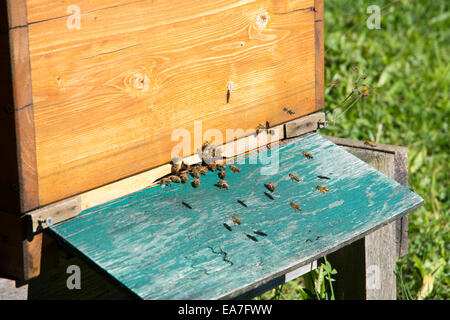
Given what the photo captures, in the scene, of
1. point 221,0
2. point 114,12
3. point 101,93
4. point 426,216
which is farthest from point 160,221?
point 426,216

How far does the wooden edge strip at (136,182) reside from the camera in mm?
2471

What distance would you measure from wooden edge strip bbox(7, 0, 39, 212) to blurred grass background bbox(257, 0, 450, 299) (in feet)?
6.11

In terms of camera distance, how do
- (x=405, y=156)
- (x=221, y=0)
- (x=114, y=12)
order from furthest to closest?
(x=405, y=156) → (x=221, y=0) → (x=114, y=12)

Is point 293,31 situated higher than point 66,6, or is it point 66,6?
Answer: point 66,6

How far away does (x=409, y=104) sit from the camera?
6016mm

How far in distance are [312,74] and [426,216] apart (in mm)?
1904

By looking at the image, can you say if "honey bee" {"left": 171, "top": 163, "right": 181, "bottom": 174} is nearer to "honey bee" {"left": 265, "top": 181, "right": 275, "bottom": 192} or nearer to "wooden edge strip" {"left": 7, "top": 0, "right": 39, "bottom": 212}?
"honey bee" {"left": 265, "top": 181, "right": 275, "bottom": 192}

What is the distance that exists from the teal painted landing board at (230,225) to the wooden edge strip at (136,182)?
1.4 inches

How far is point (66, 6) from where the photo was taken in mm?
2361

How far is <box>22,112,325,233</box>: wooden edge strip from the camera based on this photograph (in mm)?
2471

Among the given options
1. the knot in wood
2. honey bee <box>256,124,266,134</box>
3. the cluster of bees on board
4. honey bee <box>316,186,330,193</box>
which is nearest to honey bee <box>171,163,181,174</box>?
the cluster of bees on board

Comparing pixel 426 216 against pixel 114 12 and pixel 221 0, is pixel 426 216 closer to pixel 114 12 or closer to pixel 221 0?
pixel 221 0

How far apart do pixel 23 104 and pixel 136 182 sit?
636 mm

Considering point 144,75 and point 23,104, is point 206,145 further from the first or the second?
point 23,104
